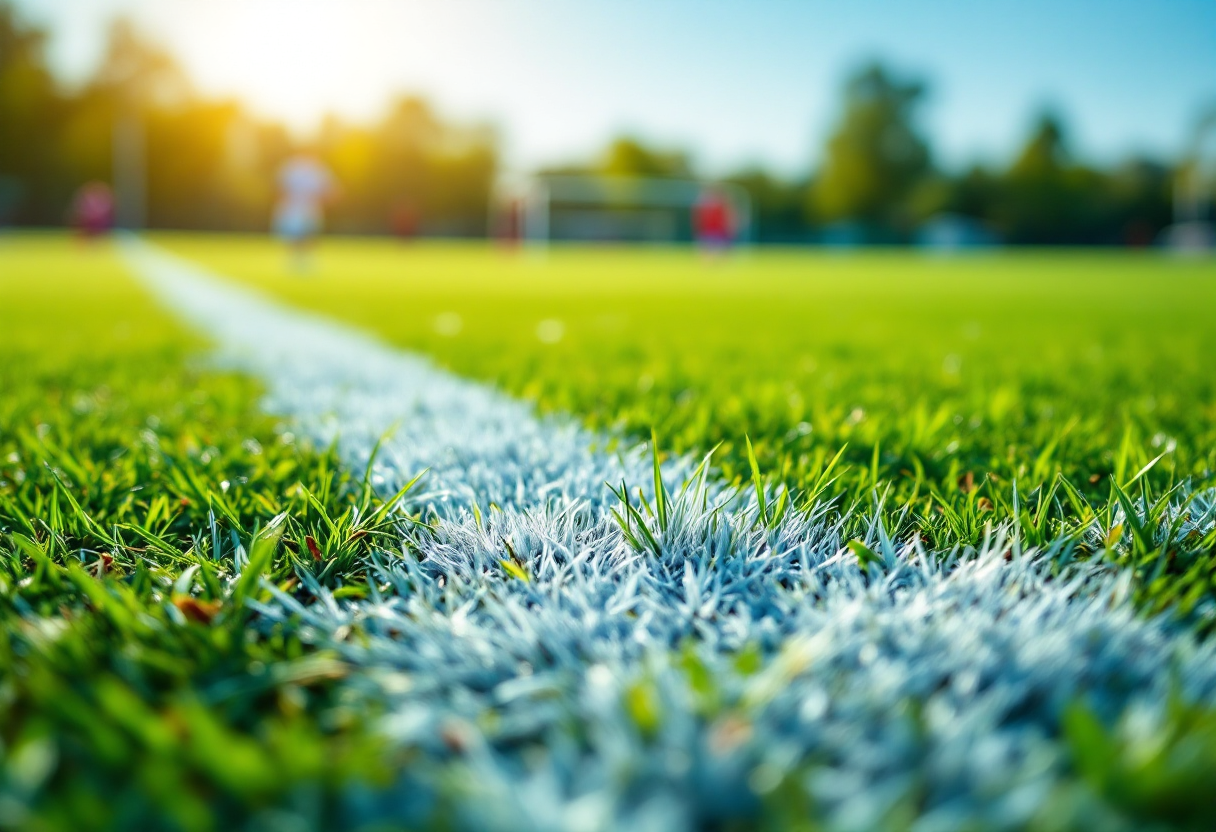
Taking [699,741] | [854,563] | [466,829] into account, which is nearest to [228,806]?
→ [466,829]

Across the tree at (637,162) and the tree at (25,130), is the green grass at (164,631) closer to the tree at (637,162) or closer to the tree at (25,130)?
the tree at (25,130)

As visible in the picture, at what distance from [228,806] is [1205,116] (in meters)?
67.3

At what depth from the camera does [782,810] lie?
0.61m

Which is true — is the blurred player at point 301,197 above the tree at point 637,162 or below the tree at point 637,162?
below

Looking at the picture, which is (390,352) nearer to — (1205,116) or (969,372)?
(969,372)

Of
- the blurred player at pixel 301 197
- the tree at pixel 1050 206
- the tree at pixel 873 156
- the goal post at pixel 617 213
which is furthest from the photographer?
the tree at pixel 873 156

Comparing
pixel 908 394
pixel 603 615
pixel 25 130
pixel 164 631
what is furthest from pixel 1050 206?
pixel 164 631

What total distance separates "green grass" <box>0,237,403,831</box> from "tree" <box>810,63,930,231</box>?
55.5 metres

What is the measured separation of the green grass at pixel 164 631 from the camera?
2.05 feet

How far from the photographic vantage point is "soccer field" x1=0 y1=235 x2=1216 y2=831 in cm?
63

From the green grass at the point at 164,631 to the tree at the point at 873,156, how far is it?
55527mm

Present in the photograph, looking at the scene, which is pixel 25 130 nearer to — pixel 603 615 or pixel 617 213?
pixel 617 213

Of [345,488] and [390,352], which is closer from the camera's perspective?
[345,488]

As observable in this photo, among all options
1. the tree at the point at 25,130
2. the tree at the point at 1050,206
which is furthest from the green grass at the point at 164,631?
the tree at the point at 1050,206
